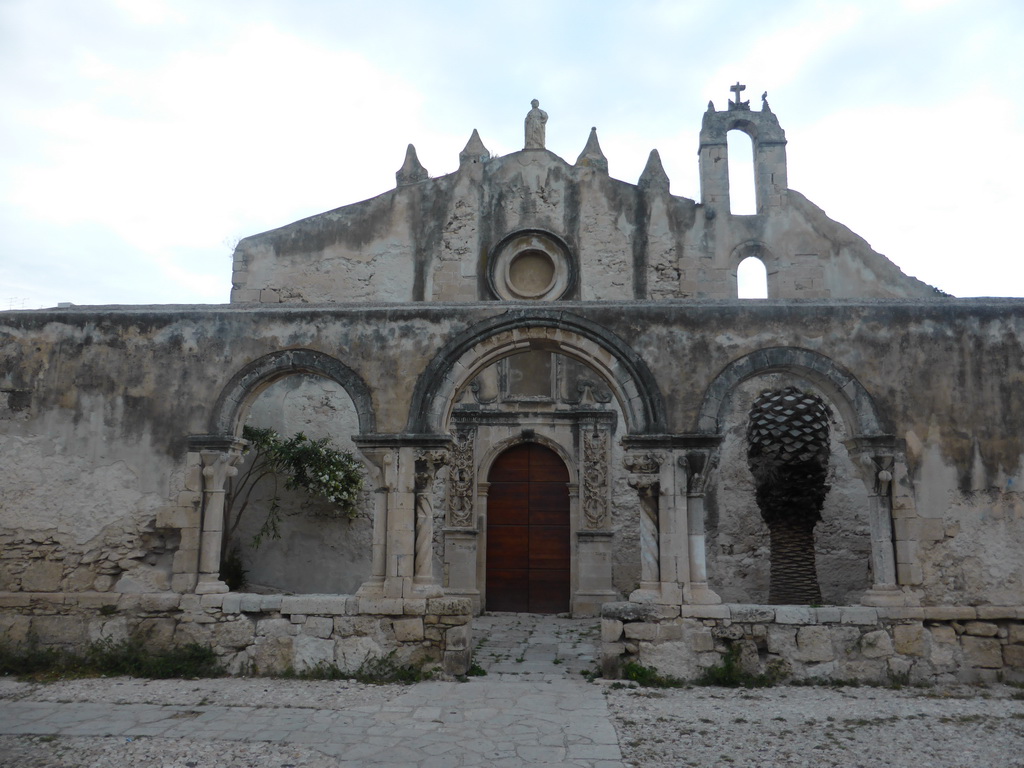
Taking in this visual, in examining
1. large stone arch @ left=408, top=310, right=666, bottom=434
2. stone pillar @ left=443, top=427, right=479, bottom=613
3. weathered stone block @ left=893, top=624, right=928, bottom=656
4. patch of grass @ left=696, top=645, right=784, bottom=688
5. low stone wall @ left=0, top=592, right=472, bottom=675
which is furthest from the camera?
stone pillar @ left=443, top=427, right=479, bottom=613

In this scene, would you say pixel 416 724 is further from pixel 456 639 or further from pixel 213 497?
pixel 213 497

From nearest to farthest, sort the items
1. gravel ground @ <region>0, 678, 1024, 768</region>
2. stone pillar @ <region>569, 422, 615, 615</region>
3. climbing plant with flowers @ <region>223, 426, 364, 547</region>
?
gravel ground @ <region>0, 678, 1024, 768</region> → climbing plant with flowers @ <region>223, 426, 364, 547</region> → stone pillar @ <region>569, 422, 615, 615</region>

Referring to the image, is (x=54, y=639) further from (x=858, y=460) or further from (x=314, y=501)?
(x=858, y=460)

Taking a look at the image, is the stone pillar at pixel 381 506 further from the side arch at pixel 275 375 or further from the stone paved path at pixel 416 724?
the stone paved path at pixel 416 724

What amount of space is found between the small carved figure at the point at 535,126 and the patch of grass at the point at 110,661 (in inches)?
407

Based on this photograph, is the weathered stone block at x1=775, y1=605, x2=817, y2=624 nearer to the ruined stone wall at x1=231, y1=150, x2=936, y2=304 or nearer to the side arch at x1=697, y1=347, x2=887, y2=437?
the side arch at x1=697, y1=347, x2=887, y2=437

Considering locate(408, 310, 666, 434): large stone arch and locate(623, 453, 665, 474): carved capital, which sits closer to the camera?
locate(623, 453, 665, 474): carved capital

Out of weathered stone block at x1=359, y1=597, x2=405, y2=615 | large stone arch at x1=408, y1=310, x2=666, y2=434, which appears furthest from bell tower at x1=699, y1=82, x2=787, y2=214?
weathered stone block at x1=359, y1=597, x2=405, y2=615

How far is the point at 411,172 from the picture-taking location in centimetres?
1427

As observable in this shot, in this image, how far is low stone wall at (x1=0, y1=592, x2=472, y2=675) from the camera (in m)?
7.62

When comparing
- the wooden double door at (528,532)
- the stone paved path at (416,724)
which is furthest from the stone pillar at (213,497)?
the wooden double door at (528,532)

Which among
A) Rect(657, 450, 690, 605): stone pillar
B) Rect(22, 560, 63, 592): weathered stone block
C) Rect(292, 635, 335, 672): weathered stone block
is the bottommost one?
Rect(292, 635, 335, 672): weathered stone block

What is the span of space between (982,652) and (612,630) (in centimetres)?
355

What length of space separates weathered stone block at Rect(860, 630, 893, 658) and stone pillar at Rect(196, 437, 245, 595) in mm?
6407
